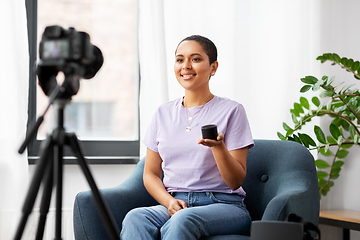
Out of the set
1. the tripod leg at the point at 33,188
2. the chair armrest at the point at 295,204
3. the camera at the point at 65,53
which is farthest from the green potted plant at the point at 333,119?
the tripod leg at the point at 33,188

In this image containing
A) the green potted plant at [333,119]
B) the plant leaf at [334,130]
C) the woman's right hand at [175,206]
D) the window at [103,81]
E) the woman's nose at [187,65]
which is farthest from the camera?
the window at [103,81]

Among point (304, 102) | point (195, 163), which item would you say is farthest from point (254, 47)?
point (195, 163)

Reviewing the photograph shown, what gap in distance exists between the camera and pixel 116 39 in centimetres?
239

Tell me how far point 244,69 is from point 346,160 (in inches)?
32.5

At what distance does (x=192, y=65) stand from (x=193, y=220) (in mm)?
623

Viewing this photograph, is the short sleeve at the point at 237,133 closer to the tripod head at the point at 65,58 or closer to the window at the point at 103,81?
the tripod head at the point at 65,58

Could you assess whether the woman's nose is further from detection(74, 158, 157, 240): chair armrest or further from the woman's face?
detection(74, 158, 157, 240): chair armrest

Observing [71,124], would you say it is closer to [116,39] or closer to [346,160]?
[116,39]

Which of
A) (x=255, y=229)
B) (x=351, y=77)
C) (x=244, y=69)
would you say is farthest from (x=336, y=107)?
(x=255, y=229)

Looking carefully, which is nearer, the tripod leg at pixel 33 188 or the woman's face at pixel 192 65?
the tripod leg at pixel 33 188

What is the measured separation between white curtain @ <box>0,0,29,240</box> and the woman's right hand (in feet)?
Answer: 3.45

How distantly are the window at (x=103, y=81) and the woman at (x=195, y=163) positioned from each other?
31.5 inches

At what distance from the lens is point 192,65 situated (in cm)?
150

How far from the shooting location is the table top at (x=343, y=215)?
1.94 m
